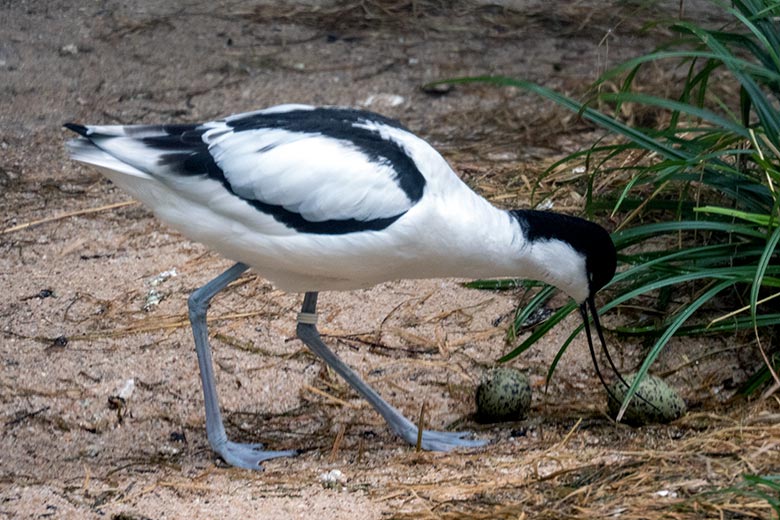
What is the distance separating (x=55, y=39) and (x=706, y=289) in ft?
13.6

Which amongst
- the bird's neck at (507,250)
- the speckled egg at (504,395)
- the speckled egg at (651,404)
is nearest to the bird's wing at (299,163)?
the bird's neck at (507,250)

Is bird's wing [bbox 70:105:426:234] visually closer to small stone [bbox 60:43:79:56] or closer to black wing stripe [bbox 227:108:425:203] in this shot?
black wing stripe [bbox 227:108:425:203]

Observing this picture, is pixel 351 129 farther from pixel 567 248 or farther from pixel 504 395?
pixel 504 395

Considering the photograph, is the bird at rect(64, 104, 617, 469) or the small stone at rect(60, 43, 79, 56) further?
the small stone at rect(60, 43, 79, 56)

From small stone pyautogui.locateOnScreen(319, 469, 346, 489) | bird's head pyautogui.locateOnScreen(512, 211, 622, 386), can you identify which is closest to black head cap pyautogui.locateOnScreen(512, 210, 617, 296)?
bird's head pyautogui.locateOnScreen(512, 211, 622, 386)

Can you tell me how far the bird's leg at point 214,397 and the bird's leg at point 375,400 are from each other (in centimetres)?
32

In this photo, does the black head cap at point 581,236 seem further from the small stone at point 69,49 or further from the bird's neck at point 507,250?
the small stone at point 69,49

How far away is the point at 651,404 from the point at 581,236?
0.57 metres

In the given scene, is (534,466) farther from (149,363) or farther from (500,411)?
(149,363)

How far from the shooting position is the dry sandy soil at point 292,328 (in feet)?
9.93

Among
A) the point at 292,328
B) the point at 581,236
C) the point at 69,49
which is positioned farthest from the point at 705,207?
the point at 69,49

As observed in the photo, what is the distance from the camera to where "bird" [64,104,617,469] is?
3213mm

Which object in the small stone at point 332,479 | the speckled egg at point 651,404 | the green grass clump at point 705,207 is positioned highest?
the green grass clump at point 705,207

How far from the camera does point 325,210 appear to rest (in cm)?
322
